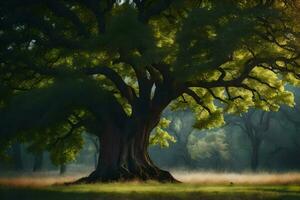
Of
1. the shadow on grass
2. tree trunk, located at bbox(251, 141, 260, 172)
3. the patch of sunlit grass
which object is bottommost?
the shadow on grass

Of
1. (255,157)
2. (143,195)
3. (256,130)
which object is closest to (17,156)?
(255,157)

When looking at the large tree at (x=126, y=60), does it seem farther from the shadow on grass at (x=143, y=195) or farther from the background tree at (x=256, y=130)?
the background tree at (x=256, y=130)

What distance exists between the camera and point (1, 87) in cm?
3109

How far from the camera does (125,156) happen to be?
106 ft

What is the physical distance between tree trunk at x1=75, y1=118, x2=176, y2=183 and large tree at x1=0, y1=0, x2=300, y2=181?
6 centimetres

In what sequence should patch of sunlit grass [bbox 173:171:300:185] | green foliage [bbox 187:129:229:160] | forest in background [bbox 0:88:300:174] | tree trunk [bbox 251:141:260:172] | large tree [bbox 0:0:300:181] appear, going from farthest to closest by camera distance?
green foliage [bbox 187:129:229:160] → forest in background [bbox 0:88:300:174] → tree trunk [bbox 251:141:260:172] → patch of sunlit grass [bbox 173:171:300:185] → large tree [bbox 0:0:300:181]

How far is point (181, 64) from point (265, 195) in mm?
7075

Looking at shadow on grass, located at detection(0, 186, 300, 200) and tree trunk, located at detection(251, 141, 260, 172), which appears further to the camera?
tree trunk, located at detection(251, 141, 260, 172)

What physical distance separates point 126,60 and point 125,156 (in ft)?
21.5

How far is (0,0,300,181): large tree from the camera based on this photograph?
83.9 feet

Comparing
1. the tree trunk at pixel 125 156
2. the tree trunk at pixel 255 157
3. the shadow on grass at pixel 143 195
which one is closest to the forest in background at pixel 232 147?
the tree trunk at pixel 255 157

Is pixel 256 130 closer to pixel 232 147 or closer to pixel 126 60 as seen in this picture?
pixel 232 147

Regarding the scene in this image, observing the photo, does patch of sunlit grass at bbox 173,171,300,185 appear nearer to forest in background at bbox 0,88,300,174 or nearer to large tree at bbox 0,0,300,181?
large tree at bbox 0,0,300,181

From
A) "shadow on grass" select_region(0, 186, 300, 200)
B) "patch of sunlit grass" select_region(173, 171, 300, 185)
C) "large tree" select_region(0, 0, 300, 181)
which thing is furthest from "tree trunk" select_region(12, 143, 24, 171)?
"shadow on grass" select_region(0, 186, 300, 200)
